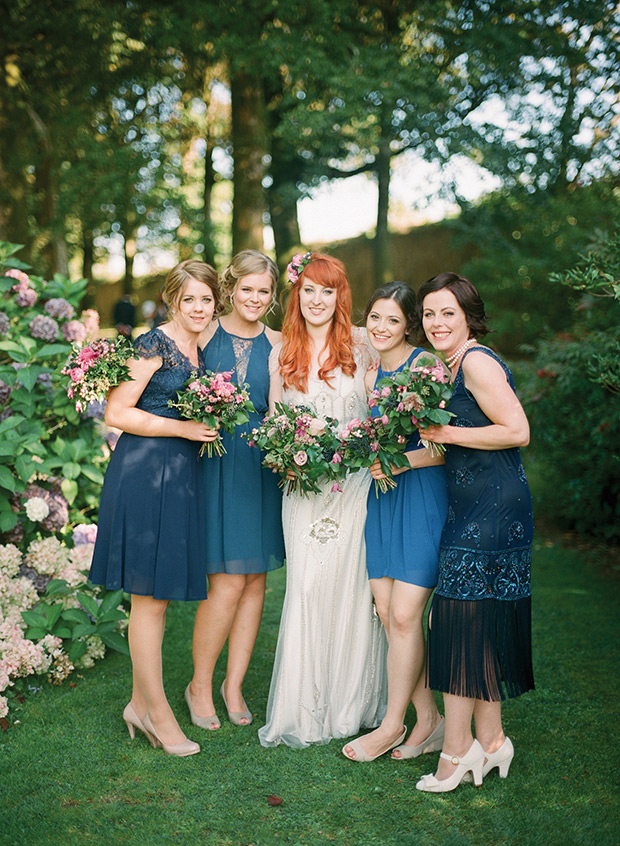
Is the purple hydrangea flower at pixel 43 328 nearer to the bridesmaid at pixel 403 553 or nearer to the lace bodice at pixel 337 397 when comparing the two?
the lace bodice at pixel 337 397

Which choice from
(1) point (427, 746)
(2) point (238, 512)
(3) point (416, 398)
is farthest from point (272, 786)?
(3) point (416, 398)

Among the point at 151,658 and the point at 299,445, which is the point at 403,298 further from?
the point at 151,658

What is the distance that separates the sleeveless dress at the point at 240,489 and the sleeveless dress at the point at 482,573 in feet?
3.47

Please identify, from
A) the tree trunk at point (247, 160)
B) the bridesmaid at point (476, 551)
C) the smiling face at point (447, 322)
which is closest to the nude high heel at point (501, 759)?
the bridesmaid at point (476, 551)

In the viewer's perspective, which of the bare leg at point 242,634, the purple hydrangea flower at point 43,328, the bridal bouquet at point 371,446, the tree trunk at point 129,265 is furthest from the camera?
the tree trunk at point 129,265

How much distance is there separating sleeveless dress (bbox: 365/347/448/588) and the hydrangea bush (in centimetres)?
164

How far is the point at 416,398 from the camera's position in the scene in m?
3.32

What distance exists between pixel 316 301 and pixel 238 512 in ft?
3.75

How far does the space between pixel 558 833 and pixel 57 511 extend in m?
3.40

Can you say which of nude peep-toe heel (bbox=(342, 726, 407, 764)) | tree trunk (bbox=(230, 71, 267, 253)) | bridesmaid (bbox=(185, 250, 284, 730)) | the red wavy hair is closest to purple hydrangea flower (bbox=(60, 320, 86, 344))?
bridesmaid (bbox=(185, 250, 284, 730))

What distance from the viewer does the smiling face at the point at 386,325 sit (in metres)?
3.88

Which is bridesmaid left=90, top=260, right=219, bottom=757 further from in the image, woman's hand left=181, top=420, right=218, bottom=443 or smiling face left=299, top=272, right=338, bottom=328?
smiling face left=299, top=272, right=338, bottom=328

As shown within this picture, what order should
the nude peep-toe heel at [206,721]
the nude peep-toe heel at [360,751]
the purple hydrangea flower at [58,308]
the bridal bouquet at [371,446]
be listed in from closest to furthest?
the bridal bouquet at [371,446] → the nude peep-toe heel at [360,751] → the nude peep-toe heel at [206,721] → the purple hydrangea flower at [58,308]

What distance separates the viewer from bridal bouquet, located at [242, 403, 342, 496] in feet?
12.1
